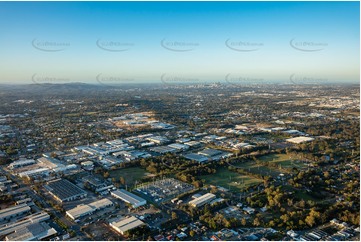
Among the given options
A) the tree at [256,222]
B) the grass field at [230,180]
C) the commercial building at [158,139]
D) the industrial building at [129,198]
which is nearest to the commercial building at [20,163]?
the industrial building at [129,198]

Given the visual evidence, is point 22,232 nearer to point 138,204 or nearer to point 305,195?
point 138,204

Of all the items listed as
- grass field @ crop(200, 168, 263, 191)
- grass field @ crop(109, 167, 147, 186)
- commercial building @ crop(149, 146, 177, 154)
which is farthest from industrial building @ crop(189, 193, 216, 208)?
commercial building @ crop(149, 146, 177, 154)

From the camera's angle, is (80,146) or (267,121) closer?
(80,146)

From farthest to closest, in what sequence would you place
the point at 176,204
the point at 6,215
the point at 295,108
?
the point at 295,108 → the point at 176,204 → the point at 6,215

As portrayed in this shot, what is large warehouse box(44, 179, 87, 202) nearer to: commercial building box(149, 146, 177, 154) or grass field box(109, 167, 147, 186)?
grass field box(109, 167, 147, 186)

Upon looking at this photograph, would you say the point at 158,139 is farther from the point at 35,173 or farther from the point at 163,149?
the point at 35,173

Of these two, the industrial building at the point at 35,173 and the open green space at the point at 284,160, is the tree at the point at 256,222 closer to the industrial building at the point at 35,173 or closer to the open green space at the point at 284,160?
the open green space at the point at 284,160

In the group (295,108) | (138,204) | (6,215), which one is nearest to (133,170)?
(138,204)
